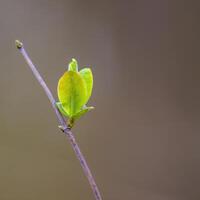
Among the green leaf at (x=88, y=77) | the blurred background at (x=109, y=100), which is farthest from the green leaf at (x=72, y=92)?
the blurred background at (x=109, y=100)

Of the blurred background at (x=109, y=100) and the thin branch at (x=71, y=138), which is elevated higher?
the blurred background at (x=109, y=100)

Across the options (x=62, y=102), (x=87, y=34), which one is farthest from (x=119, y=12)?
(x=62, y=102)

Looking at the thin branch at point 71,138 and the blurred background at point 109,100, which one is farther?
the blurred background at point 109,100

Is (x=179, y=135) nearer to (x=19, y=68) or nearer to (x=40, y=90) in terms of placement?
(x=40, y=90)

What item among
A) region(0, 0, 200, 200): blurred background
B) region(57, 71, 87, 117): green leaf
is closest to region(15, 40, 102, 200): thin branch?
region(57, 71, 87, 117): green leaf

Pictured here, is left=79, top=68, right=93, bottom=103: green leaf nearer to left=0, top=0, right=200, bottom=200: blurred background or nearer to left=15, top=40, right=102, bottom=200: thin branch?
left=15, top=40, right=102, bottom=200: thin branch

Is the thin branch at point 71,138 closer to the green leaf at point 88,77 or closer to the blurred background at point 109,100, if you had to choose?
the green leaf at point 88,77
